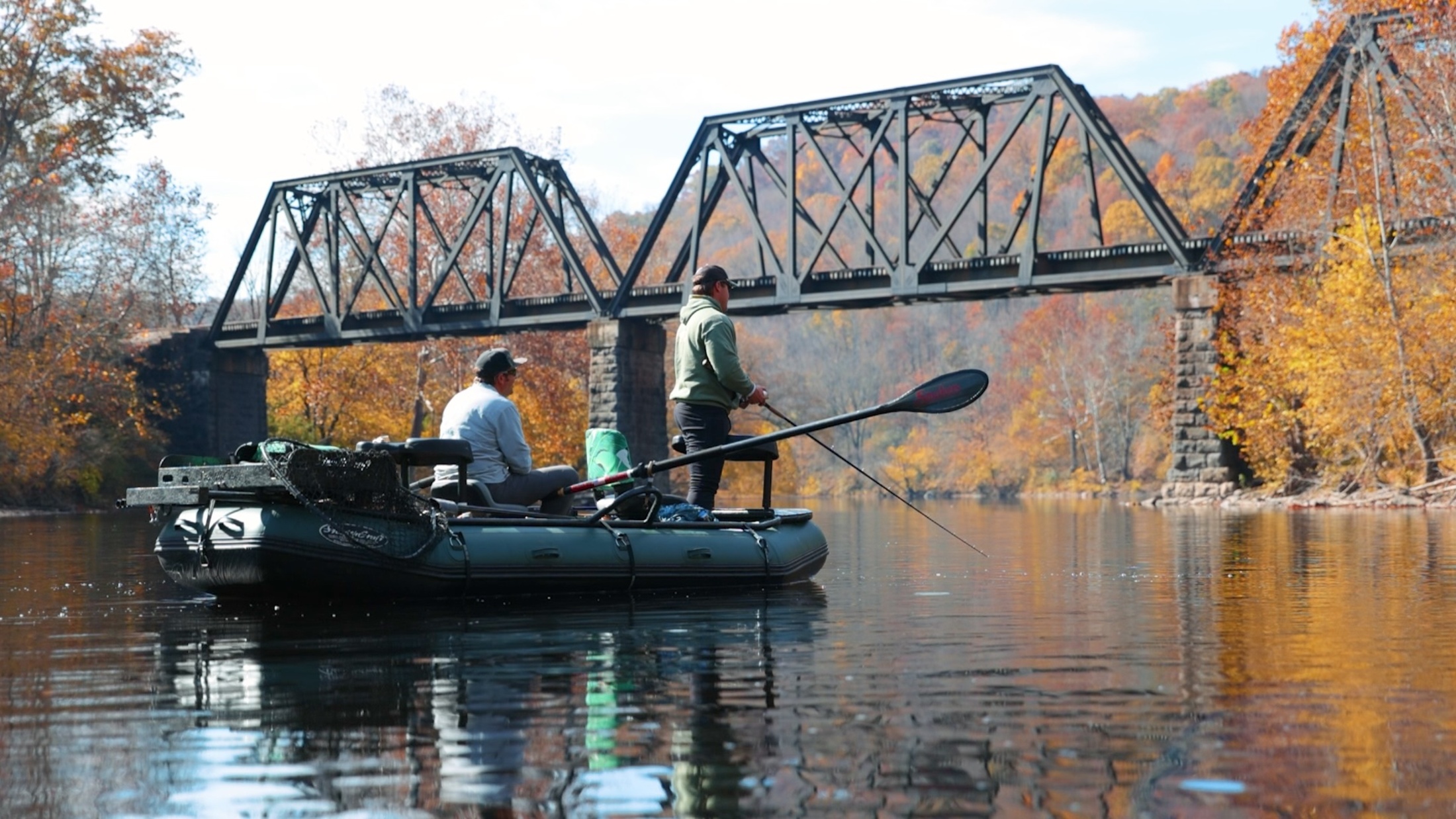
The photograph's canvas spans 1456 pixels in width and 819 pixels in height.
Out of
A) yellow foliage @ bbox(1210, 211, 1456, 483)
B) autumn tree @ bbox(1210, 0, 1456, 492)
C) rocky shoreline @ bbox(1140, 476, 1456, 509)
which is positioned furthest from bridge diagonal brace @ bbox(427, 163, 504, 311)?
yellow foliage @ bbox(1210, 211, 1456, 483)

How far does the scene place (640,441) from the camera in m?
42.8

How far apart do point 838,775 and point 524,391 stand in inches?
1715

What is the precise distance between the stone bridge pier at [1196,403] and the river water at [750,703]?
74.1 ft

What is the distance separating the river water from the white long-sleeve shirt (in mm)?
941

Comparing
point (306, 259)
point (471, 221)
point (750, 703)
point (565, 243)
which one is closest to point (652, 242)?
point (565, 243)

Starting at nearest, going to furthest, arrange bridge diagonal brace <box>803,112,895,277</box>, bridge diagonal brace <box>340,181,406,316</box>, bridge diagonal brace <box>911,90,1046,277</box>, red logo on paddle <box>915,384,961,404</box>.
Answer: red logo on paddle <box>915,384,961,404</box>, bridge diagonal brace <box>911,90,1046,277</box>, bridge diagonal brace <box>803,112,895,277</box>, bridge diagonal brace <box>340,181,406,316</box>

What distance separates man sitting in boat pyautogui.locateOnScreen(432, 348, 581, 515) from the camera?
34.1ft

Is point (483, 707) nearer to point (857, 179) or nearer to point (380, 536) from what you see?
point (380, 536)

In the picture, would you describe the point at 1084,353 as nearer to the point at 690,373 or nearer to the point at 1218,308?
the point at 1218,308

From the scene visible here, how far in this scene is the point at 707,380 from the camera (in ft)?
38.1

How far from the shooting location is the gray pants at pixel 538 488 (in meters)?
10.7

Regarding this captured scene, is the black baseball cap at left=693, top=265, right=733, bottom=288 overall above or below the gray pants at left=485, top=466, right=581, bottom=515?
above

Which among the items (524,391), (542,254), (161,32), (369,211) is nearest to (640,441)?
(524,391)

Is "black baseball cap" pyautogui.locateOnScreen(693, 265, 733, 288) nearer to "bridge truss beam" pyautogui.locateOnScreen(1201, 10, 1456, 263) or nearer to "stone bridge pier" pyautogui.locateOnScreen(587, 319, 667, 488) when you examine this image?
"bridge truss beam" pyautogui.locateOnScreen(1201, 10, 1456, 263)
